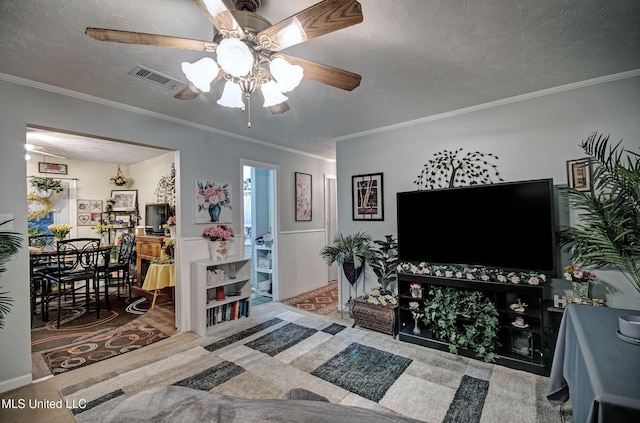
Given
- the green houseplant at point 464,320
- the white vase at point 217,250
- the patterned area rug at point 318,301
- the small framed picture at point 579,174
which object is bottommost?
the patterned area rug at point 318,301

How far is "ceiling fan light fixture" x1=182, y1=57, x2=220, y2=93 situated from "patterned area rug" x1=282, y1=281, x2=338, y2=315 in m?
3.30

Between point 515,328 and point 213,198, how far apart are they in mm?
3479

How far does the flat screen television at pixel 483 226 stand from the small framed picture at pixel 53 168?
6228 mm

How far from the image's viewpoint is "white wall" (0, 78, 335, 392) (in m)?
2.22

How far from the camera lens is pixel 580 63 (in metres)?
2.13

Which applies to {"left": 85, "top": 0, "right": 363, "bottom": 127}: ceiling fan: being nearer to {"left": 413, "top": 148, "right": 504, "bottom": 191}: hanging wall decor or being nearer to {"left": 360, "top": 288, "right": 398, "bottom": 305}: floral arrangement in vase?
{"left": 413, "top": 148, "right": 504, "bottom": 191}: hanging wall decor

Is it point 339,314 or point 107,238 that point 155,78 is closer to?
point 339,314

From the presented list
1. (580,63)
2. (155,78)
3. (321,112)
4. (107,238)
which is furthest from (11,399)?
(580,63)

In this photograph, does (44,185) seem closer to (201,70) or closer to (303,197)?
(303,197)

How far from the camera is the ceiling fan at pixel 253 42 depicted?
3.61ft

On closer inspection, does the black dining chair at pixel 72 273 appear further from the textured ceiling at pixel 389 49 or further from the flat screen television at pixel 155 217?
the textured ceiling at pixel 389 49

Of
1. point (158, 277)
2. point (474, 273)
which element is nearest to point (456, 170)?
point (474, 273)

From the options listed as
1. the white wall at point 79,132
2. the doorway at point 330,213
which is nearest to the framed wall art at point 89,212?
→ the white wall at point 79,132

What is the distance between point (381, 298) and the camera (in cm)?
322
